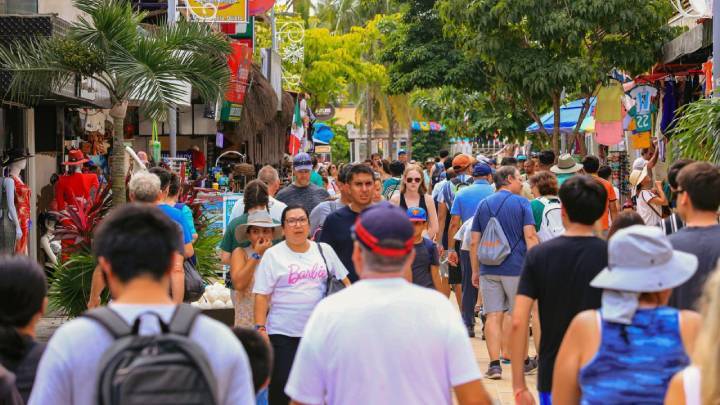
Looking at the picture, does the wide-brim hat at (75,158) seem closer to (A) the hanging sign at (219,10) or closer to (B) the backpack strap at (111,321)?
(A) the hanging sign at (219,10)

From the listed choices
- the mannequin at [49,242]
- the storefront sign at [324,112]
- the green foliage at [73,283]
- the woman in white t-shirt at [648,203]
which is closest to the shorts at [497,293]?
the woman in white t-shirt at [648,203]

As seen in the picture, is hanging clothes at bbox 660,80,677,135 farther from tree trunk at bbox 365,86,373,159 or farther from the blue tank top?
tree trunk at bbox 365,86,373,159

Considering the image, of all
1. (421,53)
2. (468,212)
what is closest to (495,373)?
(468,212)

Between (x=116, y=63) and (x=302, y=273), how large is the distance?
590 centimetres

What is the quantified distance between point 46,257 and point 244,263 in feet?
30.7

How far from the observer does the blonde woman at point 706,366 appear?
3611mm

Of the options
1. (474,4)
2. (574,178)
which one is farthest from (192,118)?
(574,178)

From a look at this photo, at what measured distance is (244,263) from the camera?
8438 mm

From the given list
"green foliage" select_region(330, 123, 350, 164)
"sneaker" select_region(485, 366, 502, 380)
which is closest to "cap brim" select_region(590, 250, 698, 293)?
"sneaker" select_region(485, 366, 502, 380)

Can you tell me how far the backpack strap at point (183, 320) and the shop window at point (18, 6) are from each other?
12.7 meters

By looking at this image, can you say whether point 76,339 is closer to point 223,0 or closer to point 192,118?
point 223,0

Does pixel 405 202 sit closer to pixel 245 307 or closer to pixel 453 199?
pixel 453 199

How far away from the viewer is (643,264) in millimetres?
4645

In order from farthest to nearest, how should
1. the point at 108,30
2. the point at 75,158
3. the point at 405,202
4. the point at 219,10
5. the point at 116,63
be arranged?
the point at 219,10, the point at 75,158, the point at 108,30, the point at 116,63, the point at 405,202
